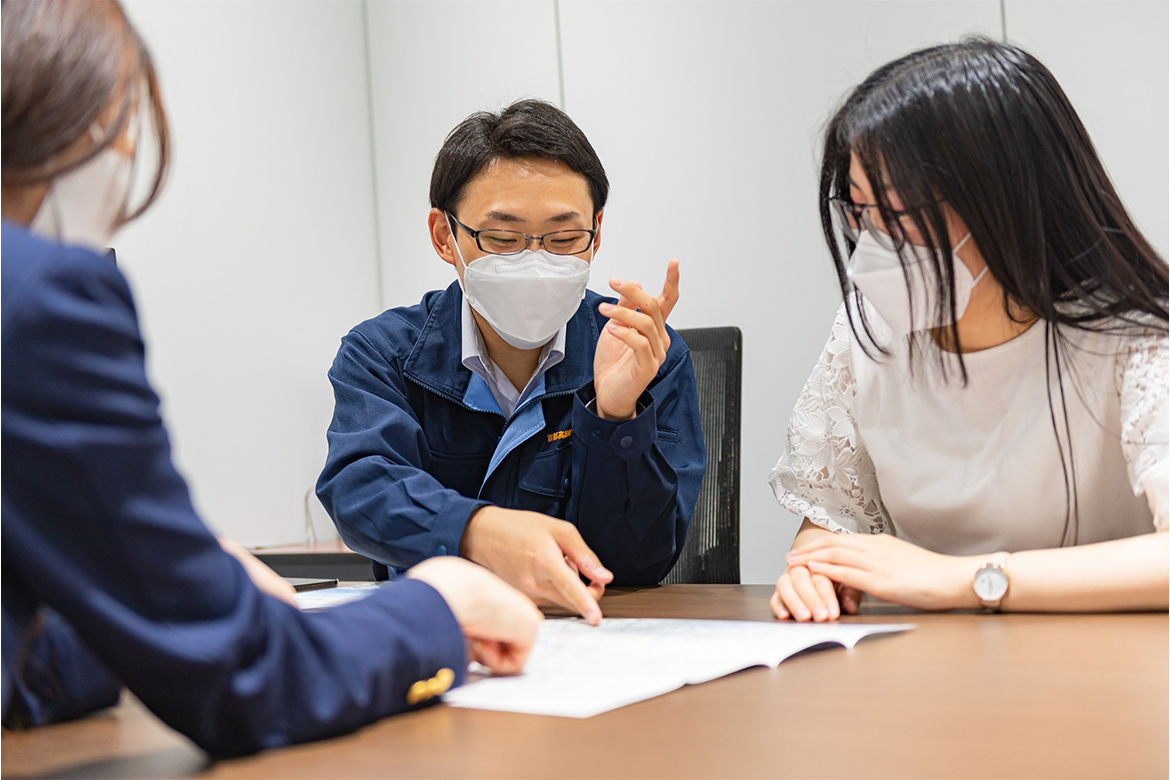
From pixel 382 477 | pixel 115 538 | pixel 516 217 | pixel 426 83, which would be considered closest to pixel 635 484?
pixel 382 477

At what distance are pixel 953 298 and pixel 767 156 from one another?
74.1 inches

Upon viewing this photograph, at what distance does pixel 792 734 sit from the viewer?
1.92 feet

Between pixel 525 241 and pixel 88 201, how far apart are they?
926 millimetres

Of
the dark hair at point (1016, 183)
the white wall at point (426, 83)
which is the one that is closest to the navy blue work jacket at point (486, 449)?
the dark hair at point (1016, 183)

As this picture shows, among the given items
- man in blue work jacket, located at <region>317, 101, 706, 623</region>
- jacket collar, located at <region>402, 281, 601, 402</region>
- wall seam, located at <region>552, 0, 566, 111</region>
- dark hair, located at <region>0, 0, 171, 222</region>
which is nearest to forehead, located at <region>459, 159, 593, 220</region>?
man in blue work jacket, located at <region>317, 101, 706, 623</region>

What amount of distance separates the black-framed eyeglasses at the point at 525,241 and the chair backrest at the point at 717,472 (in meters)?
0.38

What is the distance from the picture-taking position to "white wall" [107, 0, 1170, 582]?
8.92 ft

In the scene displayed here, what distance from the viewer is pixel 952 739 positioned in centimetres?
56

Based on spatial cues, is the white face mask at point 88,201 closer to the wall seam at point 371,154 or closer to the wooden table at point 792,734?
the wooden table at point 792,734

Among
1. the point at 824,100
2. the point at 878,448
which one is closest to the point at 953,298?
the point at 878,448

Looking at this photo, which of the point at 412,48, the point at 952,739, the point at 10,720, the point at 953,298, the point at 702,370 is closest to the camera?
the point at 952,739

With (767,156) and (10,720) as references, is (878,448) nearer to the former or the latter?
(10,720)

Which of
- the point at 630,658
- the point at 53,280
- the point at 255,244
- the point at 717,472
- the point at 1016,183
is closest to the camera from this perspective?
the point at 53,280

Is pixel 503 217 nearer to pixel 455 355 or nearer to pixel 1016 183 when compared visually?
pixel 455 355
